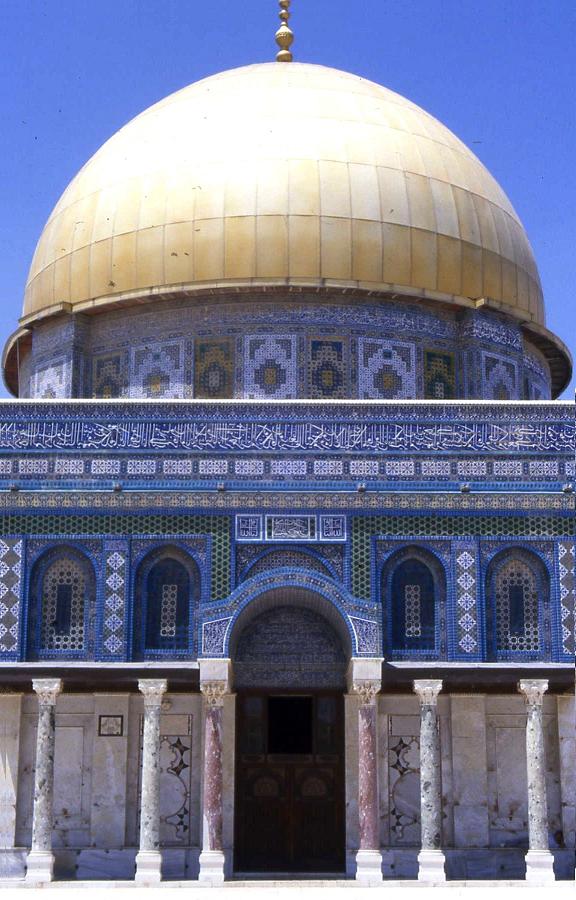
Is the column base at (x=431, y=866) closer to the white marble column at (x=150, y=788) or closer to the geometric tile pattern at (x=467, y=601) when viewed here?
the geometric tile pattern at (x=467, y=601)

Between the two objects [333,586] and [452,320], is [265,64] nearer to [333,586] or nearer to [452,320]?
[452,320]

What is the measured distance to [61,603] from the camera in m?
17.0

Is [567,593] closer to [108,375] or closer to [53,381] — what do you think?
[108,375]

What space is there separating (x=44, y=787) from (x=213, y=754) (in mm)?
1890

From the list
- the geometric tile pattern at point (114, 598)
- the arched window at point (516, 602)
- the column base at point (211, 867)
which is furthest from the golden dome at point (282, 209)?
the column base at point (211, 867)

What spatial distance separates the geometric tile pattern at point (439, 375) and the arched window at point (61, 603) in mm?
5540

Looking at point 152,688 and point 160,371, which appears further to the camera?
point 160,371

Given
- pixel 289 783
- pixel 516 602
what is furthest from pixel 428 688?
pixel 289 783

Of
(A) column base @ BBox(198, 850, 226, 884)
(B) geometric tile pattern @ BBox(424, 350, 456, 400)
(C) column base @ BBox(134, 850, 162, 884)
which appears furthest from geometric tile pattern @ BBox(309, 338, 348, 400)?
(C) column base @ BBox(134, 850, 162, 884)

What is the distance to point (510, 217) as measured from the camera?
21.7m

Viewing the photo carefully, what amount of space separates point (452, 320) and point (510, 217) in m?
2.37

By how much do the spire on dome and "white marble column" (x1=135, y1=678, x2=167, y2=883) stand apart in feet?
36.7

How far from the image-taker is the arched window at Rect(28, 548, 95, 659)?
1684 centimetres
